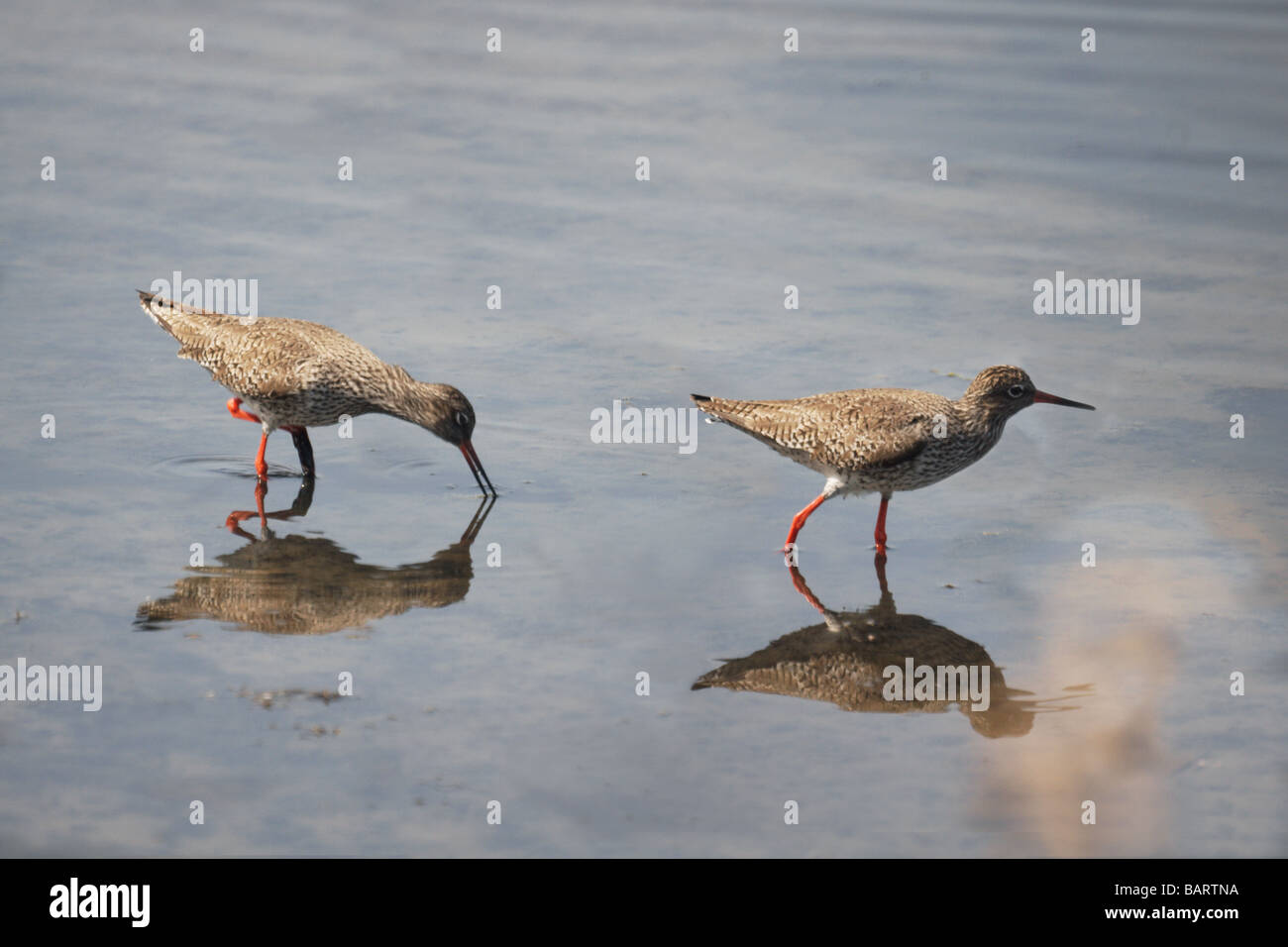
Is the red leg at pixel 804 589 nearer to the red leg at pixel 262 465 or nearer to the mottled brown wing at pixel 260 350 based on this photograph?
the mottled brown wing at pixel 260 350

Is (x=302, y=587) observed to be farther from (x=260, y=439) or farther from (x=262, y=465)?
(x=260, y=439)

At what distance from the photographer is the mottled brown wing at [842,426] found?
34.4 ft

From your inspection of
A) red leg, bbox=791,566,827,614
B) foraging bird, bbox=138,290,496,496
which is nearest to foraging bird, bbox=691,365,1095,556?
red leg, bbox=791,566,827,614

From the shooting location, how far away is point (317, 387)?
11375 mm

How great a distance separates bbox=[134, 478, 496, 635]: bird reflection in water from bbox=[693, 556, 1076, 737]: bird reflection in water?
198 centimetres

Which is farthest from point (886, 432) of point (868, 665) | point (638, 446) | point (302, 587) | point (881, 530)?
point (302, 587)

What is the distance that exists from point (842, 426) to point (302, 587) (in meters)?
3.57

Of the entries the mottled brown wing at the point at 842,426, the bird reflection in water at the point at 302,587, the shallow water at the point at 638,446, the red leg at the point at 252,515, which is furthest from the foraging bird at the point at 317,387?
the mottled brown wing at the point at 842,426

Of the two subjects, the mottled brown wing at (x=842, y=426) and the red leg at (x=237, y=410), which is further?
the red leg at (x=237, y=410)

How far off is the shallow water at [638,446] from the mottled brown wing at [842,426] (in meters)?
0.64

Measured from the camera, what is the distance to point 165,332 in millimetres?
14055

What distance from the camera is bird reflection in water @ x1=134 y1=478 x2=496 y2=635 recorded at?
9.57m

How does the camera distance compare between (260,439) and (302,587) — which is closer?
(302,587)

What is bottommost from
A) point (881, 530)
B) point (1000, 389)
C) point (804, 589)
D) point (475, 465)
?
point (804, 589)
